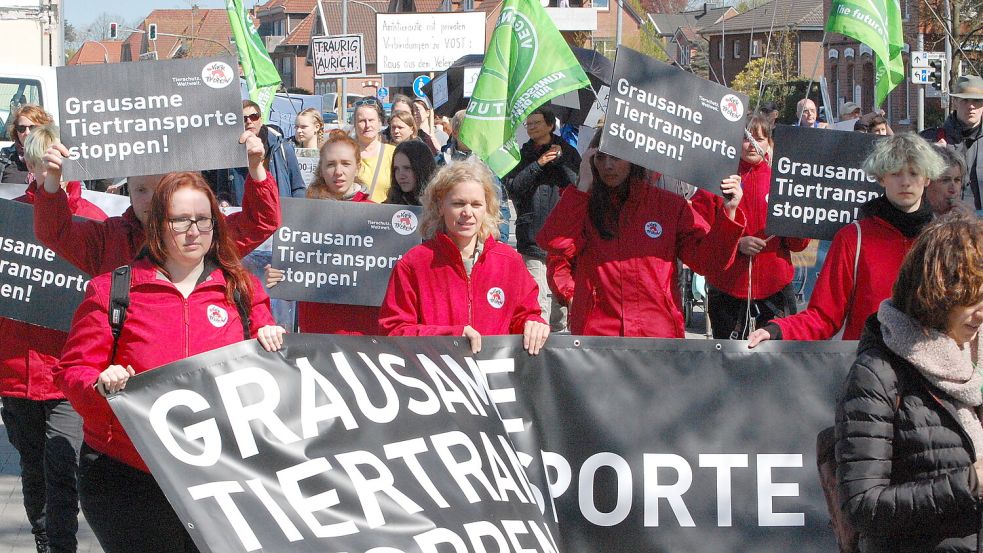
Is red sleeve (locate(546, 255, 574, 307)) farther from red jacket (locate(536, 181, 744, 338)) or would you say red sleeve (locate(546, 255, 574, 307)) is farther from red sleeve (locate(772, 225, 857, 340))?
red sleeve (locate(772, 225, 857, 340))

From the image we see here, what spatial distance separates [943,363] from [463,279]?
7.36 ft

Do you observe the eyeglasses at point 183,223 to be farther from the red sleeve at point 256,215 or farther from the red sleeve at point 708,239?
the red sleeve at point 708,239

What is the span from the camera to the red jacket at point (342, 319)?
655 centimetres

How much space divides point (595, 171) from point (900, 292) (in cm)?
259

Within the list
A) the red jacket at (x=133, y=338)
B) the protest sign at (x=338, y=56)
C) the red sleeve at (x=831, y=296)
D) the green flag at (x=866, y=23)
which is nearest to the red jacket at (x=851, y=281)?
the red sleeve at (x=831, y=296)

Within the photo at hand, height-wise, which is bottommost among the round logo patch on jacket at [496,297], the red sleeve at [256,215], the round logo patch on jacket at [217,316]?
the round logo patch on jacket at [496,297]

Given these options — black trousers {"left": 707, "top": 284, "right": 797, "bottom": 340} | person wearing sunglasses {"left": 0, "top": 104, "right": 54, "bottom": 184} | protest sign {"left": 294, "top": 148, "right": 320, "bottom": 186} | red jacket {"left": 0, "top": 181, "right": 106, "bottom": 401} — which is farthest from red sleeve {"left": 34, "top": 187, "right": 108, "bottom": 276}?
protest sign {"left": 294, "top": 148, "right": 320, "bottom": 186}

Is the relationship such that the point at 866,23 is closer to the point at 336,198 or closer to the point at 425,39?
the point at 336,198

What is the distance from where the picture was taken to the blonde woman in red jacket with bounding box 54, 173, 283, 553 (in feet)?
12.7

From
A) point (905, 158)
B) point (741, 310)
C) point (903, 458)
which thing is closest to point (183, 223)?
point (903, 458)

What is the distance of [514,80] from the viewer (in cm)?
738

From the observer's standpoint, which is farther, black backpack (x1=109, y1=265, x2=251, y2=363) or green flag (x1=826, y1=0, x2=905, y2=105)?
green flag (x1=826, y1=0, x2=905, y2=105)

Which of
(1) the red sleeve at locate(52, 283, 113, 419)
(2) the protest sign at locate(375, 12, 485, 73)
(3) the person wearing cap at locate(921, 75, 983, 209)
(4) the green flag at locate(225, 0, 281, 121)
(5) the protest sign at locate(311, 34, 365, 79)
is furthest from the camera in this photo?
(2) the protest sign at locate(375, 12, 485, 73)

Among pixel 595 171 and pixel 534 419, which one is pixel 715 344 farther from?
pixel 595 171
